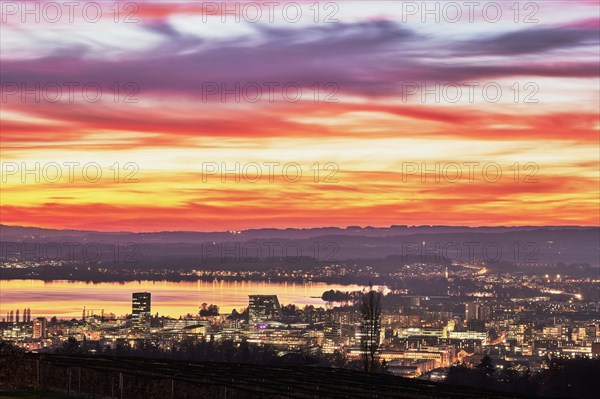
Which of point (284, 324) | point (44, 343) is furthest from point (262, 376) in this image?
point (284, 324)

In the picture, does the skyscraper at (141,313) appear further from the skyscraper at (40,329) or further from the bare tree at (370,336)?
the bare tree at (370,336)

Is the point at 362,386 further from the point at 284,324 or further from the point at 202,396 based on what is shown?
the point at 284,324

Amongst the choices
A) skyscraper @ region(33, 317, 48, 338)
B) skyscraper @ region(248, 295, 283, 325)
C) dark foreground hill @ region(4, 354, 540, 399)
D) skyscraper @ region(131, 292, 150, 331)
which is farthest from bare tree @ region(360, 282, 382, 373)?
skyscraper @ region(248, 295, 283, 325)

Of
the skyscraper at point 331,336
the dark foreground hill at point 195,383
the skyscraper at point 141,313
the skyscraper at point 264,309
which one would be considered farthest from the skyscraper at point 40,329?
the dark foreground hill at point 195,383

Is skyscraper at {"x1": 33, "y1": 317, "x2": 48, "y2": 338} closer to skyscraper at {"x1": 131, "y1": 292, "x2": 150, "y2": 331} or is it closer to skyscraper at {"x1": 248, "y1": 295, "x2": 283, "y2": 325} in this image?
skyscraper at {"x1": 131, "y1": 292, "x2": 150, "y2": 331}

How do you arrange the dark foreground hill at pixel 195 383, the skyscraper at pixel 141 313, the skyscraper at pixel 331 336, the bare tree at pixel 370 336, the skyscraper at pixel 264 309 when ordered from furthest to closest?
the skyscraper at pixel 264 309 < the skyscraper at pixel 141 313 < the skyscraper at pixel 331 336 < the bare tree at pixel 370 336 < the dark foreground hill at pixel 195 383

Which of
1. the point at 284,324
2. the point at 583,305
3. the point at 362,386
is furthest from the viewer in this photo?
the point at 583,305

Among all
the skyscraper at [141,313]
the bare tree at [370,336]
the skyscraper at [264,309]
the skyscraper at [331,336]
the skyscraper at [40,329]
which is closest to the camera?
the bare tree at [370,336]
